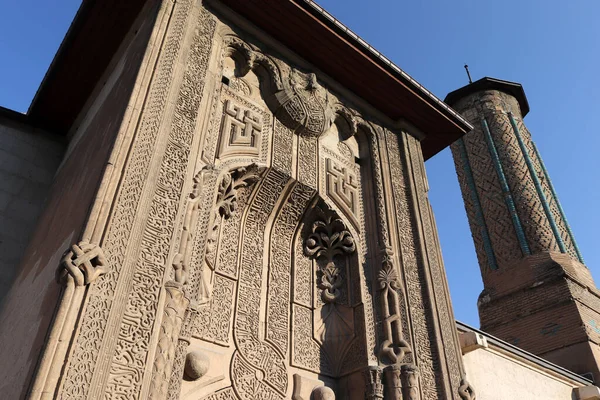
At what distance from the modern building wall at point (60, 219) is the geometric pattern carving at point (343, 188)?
197 cm

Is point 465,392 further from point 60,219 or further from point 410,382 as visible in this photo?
point 60,219

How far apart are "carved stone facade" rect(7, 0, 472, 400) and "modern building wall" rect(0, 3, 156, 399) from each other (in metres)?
0.19

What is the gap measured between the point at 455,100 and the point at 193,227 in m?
9.84

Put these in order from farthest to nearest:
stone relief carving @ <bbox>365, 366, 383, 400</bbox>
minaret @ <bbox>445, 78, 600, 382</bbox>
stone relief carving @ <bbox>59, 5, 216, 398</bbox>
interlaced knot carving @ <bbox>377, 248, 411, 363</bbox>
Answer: minaret @ <bbox>445, 78, 600, 382</bbox>
interlaced knot carving @ <bbox>377, 248, 411, 363</bbox>
stone relief carving @ <bbox>365, 366, 383, 400</bbox>
stone relief carving @ <bbox>59, 5, 216, 398</bbox>

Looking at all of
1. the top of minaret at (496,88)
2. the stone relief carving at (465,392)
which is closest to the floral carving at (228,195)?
the stone relief carving at (465,392)

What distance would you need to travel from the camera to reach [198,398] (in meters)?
3.13

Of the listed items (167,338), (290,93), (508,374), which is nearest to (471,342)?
(508,374)

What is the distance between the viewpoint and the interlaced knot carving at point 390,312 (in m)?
3.85

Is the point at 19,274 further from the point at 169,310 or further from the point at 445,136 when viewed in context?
the point at 445,136

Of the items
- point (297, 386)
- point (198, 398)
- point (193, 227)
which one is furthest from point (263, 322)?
point (193, 227)

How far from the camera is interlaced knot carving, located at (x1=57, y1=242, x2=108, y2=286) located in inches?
95.0

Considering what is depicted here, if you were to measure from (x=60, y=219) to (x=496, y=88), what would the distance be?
1022cm

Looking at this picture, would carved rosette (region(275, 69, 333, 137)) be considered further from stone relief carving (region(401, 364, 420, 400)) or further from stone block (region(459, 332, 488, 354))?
stone block (region(459, 332, 488, 354))

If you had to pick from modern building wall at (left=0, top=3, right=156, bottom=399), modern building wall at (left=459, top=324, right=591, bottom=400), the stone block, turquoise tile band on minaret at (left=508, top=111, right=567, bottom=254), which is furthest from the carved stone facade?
turquoise tile band on minaret at (left=508, top=111, right=567, bottom=254)
